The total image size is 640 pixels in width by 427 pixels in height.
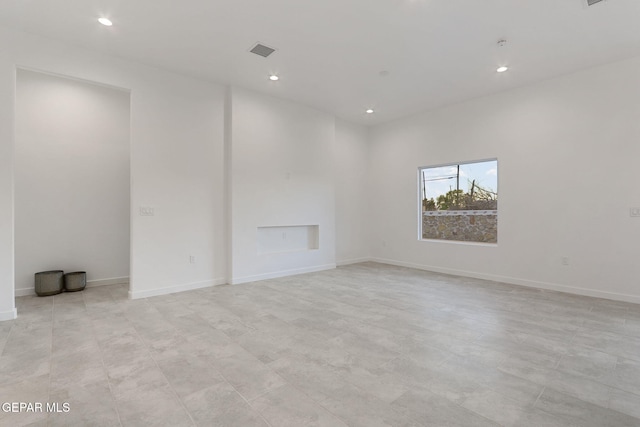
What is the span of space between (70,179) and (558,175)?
7.47 m

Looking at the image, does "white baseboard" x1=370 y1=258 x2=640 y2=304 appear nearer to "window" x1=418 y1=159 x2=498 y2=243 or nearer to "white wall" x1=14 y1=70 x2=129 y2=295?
"window" x1=418 y1=159 x2=498 y2=243

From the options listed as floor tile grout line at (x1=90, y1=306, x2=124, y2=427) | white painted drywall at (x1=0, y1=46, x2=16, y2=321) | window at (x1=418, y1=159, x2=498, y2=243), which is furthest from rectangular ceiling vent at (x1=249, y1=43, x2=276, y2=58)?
window at (x1=418, y1=159, x2=498, y2=243)

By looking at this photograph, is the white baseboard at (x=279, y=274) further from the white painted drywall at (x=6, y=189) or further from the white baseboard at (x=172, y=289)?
the white painted drywall at (x=6, y=189)

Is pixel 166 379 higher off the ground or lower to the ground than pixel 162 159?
lower

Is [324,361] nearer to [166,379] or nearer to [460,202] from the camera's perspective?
[166,379]

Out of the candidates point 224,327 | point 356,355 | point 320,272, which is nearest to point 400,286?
point 320,272

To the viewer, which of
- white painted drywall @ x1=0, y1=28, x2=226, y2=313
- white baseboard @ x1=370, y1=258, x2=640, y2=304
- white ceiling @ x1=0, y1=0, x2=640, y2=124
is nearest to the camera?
white ceiling @ x1=0, y1=0, x2=640, y2=124

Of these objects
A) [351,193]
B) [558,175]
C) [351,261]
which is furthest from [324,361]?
[351,193]

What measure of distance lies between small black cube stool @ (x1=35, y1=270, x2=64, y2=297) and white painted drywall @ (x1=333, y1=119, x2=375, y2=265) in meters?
4.81

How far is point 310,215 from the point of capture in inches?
236

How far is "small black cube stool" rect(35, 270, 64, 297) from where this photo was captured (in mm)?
4176

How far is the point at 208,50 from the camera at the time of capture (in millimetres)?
3854

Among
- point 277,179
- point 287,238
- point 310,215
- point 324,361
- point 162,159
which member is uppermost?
point 162,159

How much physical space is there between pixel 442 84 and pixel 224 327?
4.74 metres
